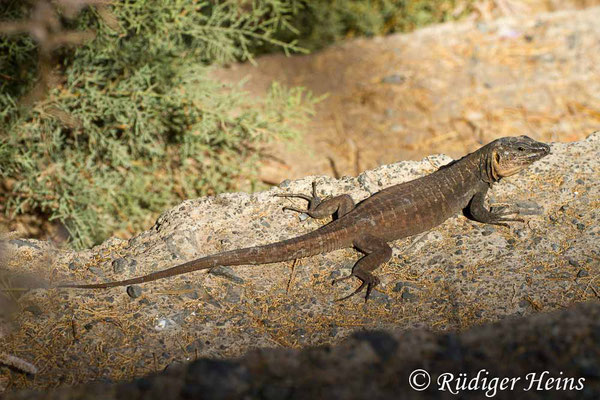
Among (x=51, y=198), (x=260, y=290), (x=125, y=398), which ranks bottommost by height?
(x=51, y=198)

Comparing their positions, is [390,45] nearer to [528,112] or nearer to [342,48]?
[342,48]

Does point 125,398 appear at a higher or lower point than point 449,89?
higher

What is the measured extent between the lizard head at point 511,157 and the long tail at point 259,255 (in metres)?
1.56

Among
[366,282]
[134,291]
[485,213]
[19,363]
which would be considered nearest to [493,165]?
[485,213]

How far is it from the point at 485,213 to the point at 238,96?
3861 millimetres

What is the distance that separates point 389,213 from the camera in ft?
15.6

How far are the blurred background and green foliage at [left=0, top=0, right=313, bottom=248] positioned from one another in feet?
0.09

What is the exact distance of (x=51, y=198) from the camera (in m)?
7.03

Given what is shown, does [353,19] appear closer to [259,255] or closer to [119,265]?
[259,255]

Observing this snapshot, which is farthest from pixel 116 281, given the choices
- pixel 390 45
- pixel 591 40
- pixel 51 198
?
pixel 591 40

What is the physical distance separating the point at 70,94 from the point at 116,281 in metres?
3.29

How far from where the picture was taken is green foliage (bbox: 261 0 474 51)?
10.6m

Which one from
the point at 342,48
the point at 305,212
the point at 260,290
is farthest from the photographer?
the point at 342,48

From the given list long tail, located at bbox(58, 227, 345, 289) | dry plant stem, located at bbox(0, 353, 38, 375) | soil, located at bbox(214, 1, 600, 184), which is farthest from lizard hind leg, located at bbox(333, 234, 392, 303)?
soil, located at bbox(214, 1, 600, 184)
